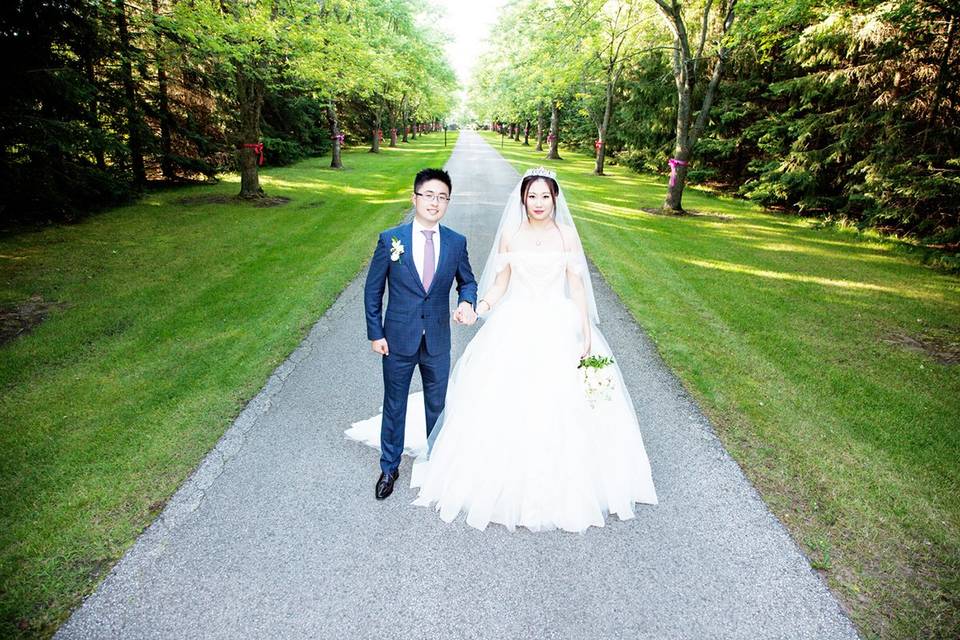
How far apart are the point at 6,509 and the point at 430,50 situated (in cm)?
3813

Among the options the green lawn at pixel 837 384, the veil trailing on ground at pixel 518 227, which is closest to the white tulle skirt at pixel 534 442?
the veil trailing on ground at pixel 518 227

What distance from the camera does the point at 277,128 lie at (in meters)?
28.6

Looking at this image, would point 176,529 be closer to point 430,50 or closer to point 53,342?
point 53,342

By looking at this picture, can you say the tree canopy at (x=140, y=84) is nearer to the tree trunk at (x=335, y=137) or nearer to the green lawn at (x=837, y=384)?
the tree trunk at (x=335, y=137)

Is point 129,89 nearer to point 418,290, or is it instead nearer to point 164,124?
point 164,124

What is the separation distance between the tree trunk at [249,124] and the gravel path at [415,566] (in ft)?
47.2

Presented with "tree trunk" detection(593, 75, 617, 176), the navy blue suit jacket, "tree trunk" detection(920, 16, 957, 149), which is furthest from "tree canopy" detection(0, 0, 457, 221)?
"tree trunk" detection(920, 16, 957, 149)

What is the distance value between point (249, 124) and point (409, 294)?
15.3 metres

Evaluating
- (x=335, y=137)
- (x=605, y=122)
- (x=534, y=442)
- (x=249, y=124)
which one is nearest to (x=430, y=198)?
(x=534, y=442)

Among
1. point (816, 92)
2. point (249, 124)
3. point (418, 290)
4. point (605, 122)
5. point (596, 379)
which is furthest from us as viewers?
point (605, 122)

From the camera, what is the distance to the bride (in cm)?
375

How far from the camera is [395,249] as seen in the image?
3.59m

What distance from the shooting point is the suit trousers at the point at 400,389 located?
3875 mm

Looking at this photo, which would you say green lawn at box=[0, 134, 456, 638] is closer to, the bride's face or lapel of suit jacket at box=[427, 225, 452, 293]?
lapel of suit jacket at box=[427, 225, 452, 293]
